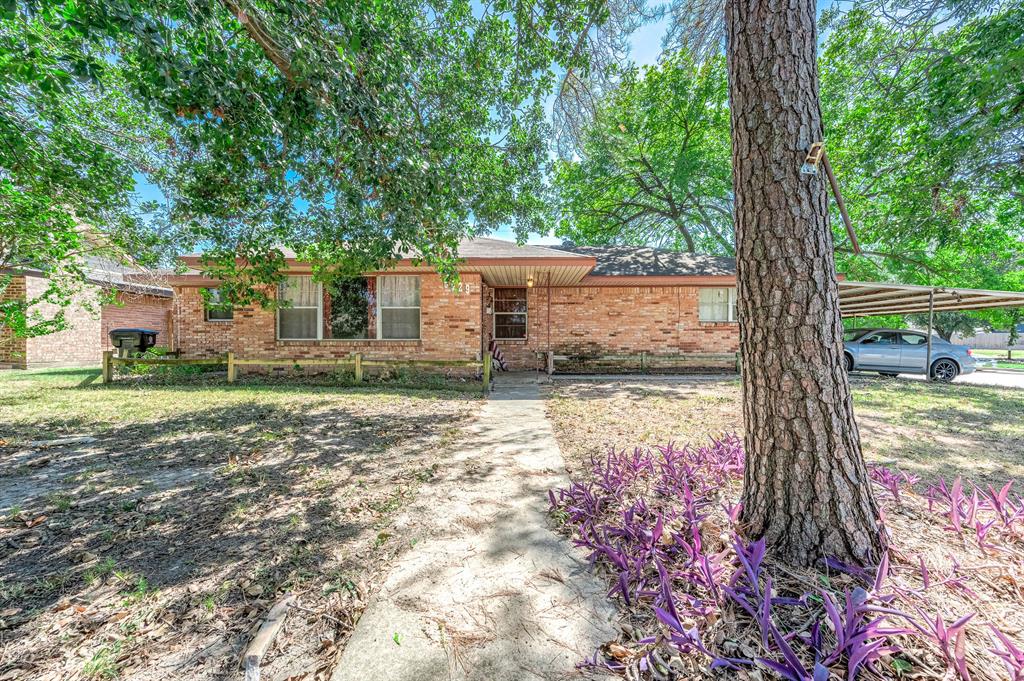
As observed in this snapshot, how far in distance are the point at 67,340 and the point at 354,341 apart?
36.6ft

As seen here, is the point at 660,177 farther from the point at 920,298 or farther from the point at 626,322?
the point at 920,298

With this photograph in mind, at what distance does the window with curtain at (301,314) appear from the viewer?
1019 cm

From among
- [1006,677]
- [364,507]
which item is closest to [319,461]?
[364,507]

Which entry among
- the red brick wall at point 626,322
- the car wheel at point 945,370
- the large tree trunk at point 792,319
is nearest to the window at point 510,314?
the red brick wall at point 626,322

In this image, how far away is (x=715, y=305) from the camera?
475 inches

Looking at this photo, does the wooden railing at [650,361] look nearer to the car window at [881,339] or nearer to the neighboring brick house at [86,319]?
the car window at [881,339]

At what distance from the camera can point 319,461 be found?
3936mm

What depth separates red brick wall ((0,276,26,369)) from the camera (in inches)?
460

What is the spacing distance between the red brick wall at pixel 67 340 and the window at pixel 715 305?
57.9ft

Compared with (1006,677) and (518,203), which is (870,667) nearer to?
(1006,677)

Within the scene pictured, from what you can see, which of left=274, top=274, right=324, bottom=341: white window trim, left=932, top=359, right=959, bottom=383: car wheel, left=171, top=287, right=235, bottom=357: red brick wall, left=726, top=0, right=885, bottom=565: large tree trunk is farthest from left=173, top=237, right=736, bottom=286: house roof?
left=726, top=0, right=885, bottom=565: large tree trunk

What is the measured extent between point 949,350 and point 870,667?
49.1 ft

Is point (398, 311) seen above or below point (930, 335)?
above

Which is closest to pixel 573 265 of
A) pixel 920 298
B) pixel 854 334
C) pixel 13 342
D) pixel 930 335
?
pixel 920 298
